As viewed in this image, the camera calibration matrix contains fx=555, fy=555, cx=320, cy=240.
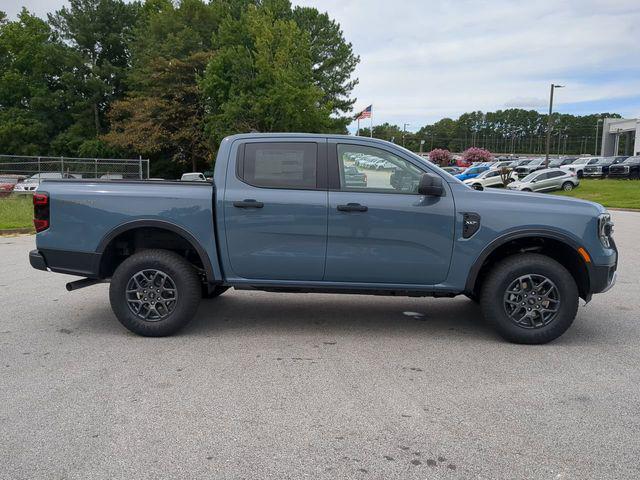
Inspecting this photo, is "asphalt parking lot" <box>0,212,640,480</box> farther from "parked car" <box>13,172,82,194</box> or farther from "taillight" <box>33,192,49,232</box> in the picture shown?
"parked car" <box>13,172,82,194</box>

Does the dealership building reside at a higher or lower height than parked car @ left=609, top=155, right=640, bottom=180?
higher

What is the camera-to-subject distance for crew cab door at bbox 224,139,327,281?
511 centimetres

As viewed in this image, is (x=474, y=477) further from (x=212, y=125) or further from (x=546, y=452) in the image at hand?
(x=212, y=125)

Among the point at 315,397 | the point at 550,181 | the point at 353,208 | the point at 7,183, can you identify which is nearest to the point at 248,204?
the point at 353,208

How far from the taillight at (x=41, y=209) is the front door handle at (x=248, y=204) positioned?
1819 millimetres

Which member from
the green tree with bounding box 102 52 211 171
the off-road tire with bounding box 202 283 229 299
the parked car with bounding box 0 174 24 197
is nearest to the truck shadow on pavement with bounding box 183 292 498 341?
the off-road tire with bounding box 202 283 229 299

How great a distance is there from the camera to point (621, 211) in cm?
2267

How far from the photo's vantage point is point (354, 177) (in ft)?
17.0

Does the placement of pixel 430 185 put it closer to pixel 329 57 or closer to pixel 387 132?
pixel 329 57

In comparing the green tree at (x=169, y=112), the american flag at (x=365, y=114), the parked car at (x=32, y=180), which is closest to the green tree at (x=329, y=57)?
the american flag at (x=365, y=114)

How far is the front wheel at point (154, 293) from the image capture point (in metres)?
5.23

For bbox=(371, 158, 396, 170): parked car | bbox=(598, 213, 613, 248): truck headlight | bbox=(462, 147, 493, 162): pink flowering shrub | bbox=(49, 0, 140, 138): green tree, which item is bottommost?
bbox=(598, 213, 613, 248): truck headlight

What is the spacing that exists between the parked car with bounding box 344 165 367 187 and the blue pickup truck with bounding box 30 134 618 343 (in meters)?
0.04

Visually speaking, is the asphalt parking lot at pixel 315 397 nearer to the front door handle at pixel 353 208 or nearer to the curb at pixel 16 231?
the front door handle at pixel 353 208
